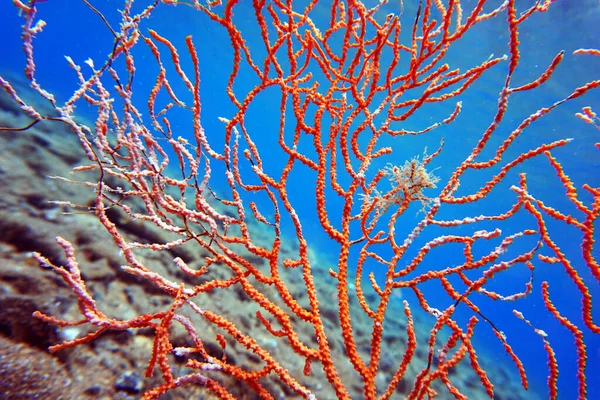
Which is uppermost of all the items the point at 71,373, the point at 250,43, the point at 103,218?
the point at 250,43

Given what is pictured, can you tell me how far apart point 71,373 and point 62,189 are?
266cm

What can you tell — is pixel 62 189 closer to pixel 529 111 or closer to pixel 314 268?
pixel 314 268

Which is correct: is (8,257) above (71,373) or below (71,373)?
above

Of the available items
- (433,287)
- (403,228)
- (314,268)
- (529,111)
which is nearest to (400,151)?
(433,287)

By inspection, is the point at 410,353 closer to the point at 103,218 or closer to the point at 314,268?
the point at 103,218

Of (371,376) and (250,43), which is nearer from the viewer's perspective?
(371,376)

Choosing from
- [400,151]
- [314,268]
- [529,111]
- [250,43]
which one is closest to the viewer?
[314,268]

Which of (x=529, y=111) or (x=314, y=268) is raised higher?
(x=529, y=111)

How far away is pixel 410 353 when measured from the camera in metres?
2.22

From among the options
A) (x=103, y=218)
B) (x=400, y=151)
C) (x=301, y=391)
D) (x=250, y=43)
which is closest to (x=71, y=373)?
(x=103, y=218)

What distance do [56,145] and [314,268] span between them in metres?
7.45

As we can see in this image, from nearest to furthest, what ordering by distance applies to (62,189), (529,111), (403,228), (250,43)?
(62,189) → (529,111) → (250,43) → (403,228)

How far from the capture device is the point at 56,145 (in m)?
5.30

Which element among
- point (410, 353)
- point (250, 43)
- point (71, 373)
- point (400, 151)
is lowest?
point (71, 373)
